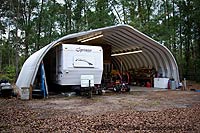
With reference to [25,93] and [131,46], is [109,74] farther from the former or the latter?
[25,93]

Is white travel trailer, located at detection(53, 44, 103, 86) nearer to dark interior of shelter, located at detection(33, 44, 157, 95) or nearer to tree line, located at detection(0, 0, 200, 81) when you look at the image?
dark interior of shelter, located at detection(33, 44, 157, 95)

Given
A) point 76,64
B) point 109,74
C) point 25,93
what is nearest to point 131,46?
point 109,74

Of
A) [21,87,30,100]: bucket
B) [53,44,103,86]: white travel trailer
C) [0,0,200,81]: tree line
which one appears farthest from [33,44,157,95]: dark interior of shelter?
[0,0,200,81]: tree line

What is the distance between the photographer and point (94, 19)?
25.0 meters

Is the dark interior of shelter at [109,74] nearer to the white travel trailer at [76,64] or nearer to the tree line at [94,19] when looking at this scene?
the white travel trailer at [76,64]

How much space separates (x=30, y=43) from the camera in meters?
27.3

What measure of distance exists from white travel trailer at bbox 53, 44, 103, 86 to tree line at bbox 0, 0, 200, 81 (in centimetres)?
1178

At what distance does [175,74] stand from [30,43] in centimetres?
1771

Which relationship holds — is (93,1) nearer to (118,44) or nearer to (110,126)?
(118,44)

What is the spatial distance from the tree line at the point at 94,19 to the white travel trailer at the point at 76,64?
11.8 metres

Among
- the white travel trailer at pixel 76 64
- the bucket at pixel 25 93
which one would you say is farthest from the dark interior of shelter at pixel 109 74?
the white travel trailer at pixel 76 64

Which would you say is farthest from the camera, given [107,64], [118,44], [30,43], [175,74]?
[30,43]

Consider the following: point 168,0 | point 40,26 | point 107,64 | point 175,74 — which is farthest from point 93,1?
point 175,74

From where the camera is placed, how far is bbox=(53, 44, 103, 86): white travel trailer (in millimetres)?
12039
